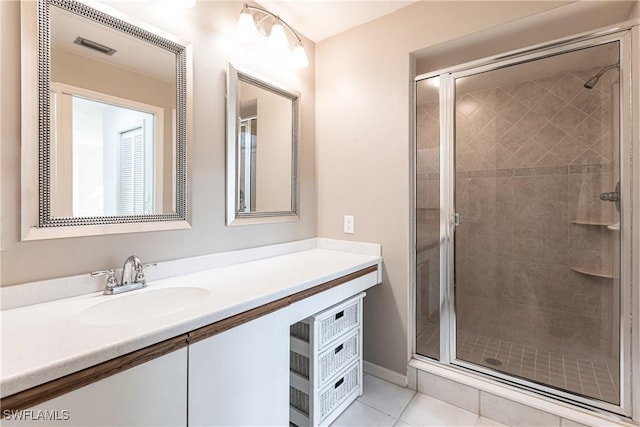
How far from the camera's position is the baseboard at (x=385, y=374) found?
1882mm

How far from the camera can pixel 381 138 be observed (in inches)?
76.6

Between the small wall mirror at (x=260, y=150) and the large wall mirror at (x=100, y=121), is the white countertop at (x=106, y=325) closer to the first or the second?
the large wall mirror at (x=100, y=121)

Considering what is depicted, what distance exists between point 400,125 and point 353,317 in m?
1.21

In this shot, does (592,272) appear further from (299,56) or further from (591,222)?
(299,56)

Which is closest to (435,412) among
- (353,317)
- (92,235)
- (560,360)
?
(353,317)

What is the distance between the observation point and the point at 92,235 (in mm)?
1175

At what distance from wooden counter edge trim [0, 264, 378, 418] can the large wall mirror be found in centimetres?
62

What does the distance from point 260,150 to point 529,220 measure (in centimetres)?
188

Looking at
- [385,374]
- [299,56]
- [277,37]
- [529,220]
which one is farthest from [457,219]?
[277,37]

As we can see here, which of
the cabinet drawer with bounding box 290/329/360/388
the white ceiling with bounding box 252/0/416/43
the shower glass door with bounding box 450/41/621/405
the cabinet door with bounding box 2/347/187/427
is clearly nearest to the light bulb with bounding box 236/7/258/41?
the white ceiling with bounding box 252/0/416/43

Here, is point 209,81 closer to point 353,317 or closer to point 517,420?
point 353,317

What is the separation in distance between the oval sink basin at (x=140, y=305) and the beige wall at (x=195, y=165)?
18 cm

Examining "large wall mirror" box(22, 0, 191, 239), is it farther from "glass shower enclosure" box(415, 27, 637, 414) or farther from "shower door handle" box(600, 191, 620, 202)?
"shower door handle" box(600, 191, 620, 202)

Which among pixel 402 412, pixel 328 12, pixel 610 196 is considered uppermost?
pixel 328 12
